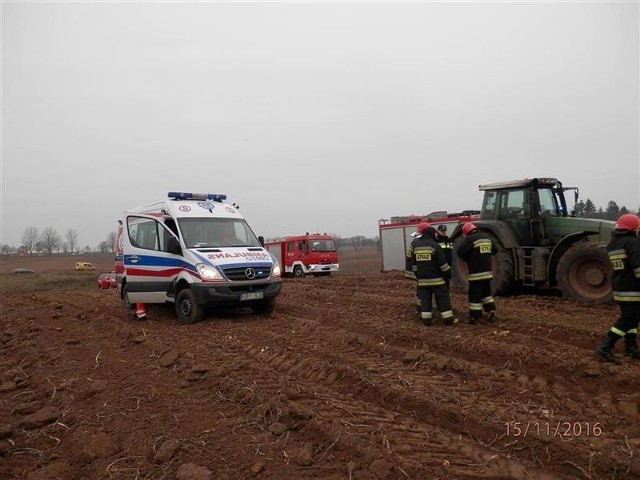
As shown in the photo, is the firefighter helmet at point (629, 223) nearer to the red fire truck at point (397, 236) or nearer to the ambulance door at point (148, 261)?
the ambulance door at point (148, 261)

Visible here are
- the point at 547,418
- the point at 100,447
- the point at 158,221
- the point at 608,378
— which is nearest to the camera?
the point at 100,447

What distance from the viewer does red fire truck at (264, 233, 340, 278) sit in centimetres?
2439

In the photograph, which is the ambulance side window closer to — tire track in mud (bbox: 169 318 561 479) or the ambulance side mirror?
the ambulance side mirror

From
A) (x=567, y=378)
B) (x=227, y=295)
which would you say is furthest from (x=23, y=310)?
(x=567, y=378)

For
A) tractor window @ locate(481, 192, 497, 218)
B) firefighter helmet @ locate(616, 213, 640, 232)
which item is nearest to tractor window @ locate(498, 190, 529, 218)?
tractor window @ locate(481, 192, 497, 218)

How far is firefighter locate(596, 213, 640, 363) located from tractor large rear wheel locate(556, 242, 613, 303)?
321 cm

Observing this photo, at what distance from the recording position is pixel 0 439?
407 centimetres

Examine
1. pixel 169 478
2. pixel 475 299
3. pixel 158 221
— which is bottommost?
pixel 169 478

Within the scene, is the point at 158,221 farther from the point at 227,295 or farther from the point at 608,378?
the point at 608,378

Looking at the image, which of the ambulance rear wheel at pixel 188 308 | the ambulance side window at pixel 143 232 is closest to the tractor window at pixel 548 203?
the ambulance rear wheel at pixel 188 308

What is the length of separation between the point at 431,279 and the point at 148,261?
562 centimetres


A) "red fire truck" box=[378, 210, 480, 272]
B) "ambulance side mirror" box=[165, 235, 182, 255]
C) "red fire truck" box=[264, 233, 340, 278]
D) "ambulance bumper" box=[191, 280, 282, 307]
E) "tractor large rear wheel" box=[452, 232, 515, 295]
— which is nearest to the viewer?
"ambulance bumper" box=[191, 280, 282, 307]

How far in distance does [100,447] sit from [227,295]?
15.9 feet
